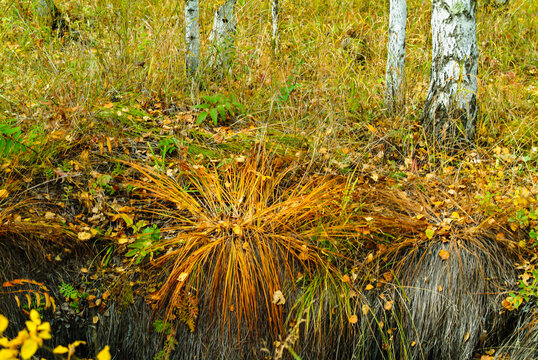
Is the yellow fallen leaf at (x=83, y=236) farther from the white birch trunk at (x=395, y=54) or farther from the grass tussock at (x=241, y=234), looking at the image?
the white birch trunk at (x=395, y=54)

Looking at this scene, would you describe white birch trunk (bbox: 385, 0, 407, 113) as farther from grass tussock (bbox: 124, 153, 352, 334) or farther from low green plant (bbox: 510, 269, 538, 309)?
low green plant (bbox: 510, 269, 538, 309)

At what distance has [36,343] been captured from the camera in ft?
3.16

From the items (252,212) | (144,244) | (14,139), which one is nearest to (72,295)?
(144,244)

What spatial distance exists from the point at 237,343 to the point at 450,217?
1437 millimetres

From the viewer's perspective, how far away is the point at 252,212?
251 cm

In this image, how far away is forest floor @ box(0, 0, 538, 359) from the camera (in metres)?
2.30

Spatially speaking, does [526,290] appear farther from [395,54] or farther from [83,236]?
[83,236]

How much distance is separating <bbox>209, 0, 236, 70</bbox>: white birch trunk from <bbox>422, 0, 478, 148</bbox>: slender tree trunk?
1.63 m

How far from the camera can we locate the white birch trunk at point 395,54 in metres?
3.46

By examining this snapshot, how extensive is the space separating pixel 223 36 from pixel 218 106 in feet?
2.77

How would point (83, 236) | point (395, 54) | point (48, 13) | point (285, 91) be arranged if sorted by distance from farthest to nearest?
point (48, 13) < point (395, 54) < point (285, 91) < point (83, 236)

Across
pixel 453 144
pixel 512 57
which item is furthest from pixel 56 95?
pixel 512 57

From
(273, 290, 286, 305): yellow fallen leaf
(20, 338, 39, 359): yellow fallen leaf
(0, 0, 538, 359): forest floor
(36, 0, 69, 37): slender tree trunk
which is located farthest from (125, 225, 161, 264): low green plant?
(36, 0, 69, 37): slender tree trunk

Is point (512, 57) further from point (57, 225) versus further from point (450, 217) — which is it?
point (57, 225)
